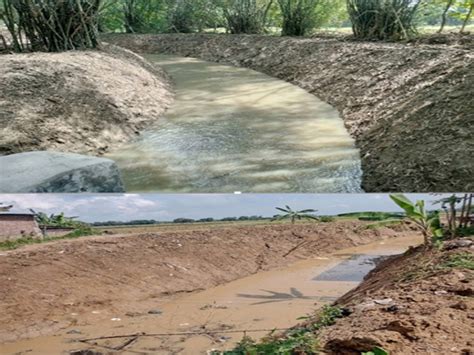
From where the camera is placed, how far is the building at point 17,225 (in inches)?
119

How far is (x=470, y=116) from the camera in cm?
311

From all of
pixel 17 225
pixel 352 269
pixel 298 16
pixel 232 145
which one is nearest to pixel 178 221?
pixel 232 145

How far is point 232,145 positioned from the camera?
2.99m

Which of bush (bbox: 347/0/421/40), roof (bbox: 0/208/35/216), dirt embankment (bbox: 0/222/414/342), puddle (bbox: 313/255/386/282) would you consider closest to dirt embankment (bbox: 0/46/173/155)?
roof (bbox: 0/208/35/216)

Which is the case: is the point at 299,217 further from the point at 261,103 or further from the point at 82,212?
the point at 82,212

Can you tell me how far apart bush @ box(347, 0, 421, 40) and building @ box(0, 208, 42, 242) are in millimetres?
3347

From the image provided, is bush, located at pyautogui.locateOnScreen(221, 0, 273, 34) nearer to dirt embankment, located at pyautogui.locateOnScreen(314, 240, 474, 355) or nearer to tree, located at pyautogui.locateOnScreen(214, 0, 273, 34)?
tree, located at pyautogui.locateOnScreen(214, 0, 273, 34)

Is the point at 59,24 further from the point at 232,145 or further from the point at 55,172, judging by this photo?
the point at 232,145

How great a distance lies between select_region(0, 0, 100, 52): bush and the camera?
3.10 m

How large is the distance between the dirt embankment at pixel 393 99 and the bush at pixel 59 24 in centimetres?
11

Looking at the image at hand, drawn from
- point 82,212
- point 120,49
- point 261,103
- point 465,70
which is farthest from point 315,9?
point 82,212

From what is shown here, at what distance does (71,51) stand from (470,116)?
1.62 metres

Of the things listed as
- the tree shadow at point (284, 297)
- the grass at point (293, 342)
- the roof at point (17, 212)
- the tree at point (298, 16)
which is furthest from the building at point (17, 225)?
the tree at point (298, 16)

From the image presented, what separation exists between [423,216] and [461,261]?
36 cm
